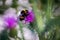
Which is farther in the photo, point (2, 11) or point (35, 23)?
point (2, 11)

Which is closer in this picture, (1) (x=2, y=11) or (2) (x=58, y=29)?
(2) (x=58, y=29)

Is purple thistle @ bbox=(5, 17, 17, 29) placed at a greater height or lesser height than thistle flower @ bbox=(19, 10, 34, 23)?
lesser

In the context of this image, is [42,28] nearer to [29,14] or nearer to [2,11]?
[29,14]

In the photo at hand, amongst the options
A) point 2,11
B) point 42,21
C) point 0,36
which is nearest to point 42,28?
point 42,21

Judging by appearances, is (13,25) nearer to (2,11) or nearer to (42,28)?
(42,28)

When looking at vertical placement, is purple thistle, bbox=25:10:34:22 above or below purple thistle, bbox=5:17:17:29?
above

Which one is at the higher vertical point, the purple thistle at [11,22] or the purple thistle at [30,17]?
the purple thistle at [30,17]

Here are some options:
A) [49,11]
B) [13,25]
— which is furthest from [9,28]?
[49,11]

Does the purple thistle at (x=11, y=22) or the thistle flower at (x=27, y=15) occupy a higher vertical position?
the thistle flower at (x=27, y=15)

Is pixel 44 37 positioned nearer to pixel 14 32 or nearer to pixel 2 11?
pixel 14 32
